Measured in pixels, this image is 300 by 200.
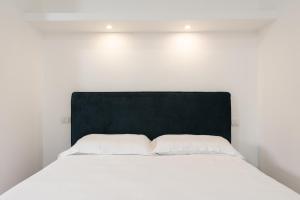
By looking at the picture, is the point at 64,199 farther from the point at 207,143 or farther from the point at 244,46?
the point at 244,46

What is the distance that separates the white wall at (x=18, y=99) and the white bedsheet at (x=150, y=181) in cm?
59

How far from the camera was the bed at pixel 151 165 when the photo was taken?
168 cm

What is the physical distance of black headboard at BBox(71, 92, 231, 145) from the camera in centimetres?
312

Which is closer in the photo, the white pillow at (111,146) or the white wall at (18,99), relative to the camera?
the white wall at (18,99)

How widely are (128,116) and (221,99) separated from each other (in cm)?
110

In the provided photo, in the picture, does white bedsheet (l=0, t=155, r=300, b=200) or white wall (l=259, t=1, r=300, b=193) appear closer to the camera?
white bedsheet (l=0, t=155, r=300, b=200)

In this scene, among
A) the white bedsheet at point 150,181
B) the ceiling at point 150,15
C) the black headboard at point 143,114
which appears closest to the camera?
the white bedsheet at point 150,181

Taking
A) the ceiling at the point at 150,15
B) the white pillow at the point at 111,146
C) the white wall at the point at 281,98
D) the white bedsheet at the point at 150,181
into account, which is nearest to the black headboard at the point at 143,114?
the white pillow at the point at 111,146

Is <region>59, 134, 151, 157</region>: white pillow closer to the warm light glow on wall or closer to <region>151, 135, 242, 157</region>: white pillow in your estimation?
<region>151, 135, 242, 157</region>: white pillow

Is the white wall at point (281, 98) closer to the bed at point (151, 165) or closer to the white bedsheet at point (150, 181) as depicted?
the bed at point (151, 165)

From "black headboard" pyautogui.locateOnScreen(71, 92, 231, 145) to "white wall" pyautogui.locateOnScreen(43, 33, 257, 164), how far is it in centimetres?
18

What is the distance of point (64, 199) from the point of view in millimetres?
1563

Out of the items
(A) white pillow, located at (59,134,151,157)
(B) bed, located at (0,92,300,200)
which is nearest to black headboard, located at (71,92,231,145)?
(B) bed, located at (0,92,300,200)

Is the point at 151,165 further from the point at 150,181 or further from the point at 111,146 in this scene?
the point at 111,146
